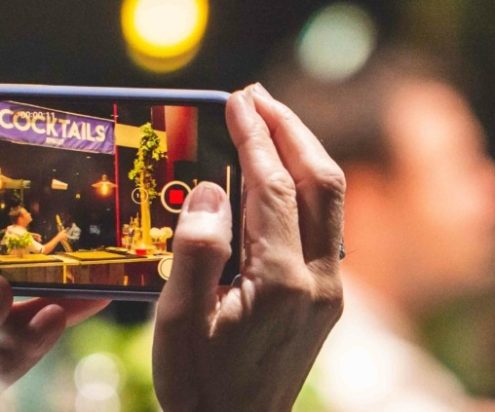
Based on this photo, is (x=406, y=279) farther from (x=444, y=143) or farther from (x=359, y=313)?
(x=444, y=143)

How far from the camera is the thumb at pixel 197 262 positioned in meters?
0.44

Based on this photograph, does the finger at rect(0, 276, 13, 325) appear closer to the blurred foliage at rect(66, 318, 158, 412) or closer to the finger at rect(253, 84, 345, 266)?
the finger at rect(253, 84, 345, 266)

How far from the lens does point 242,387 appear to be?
1.57 ft

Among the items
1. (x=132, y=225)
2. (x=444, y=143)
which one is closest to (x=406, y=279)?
(x=444, y=143)

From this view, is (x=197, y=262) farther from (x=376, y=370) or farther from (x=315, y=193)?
(x=376, y=370)

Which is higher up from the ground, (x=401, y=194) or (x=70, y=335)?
(x=401, y=194)

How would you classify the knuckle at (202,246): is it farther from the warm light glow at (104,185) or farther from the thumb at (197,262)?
the warm light glow at (104,185)

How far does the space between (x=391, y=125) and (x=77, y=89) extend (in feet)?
3.00

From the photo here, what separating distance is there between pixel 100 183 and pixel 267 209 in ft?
0.99

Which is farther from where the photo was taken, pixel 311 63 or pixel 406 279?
pixel 311 63

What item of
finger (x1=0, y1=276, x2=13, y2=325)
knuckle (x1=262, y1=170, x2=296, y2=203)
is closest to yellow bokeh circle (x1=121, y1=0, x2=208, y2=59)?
finger (x1=0, y1=276, x2=13, y2=325)

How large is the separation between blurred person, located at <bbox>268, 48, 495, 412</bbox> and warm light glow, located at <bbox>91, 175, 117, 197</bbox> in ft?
2.43

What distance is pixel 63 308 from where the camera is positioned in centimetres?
77

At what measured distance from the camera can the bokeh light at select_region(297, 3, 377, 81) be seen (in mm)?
1531
